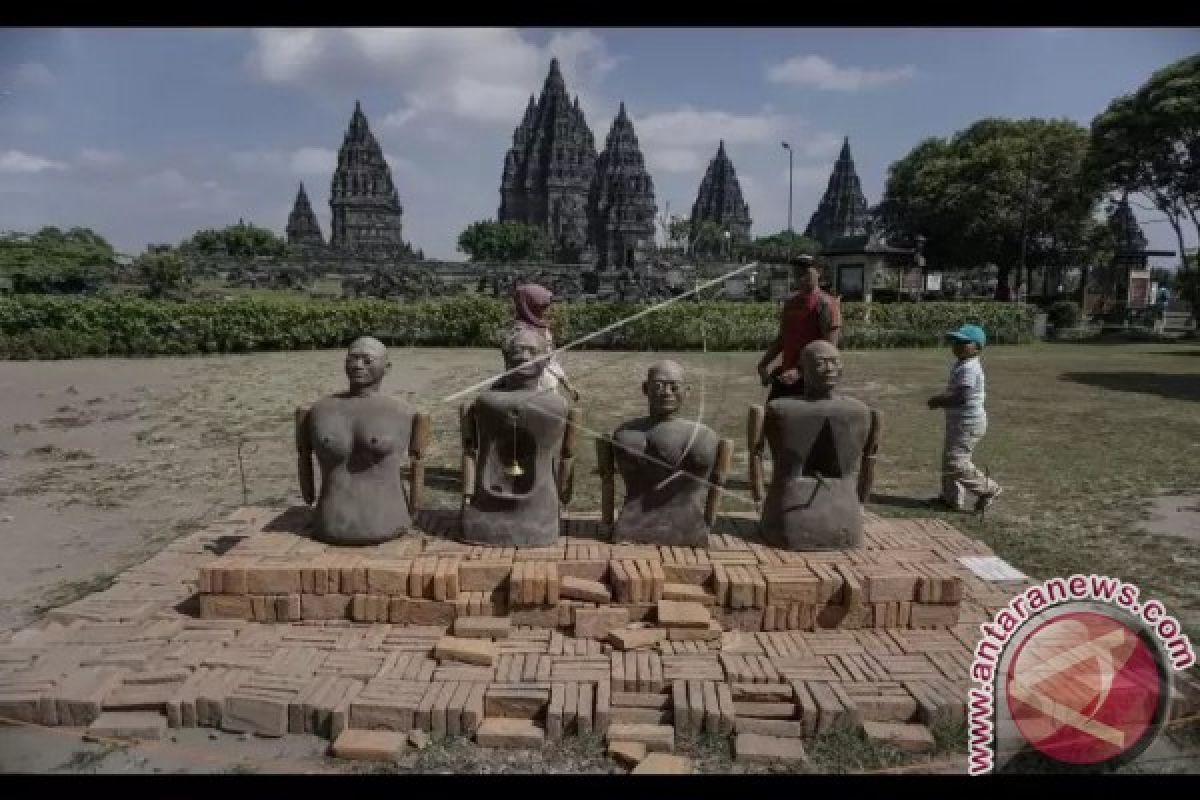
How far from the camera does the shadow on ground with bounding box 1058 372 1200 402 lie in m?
14.3

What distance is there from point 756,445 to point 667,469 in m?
0.58

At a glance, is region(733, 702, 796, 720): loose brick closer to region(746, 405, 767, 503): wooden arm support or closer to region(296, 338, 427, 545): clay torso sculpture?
region(746, 405, 767, 503): wooden arm support

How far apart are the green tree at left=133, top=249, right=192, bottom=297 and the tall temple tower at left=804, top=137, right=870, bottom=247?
5792 cm

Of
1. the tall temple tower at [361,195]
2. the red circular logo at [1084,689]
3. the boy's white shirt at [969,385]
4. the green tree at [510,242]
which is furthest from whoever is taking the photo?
the green tree at [510,242]

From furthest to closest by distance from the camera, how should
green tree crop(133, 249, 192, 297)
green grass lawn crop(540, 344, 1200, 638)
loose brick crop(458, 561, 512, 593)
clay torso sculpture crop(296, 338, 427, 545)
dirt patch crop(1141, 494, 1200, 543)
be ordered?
green tree crop(133, 249, 192, 297) → dirt patch crop(1141, 494, 1200, 543) → green grass lawn crop(540, 344, 1200, 638) → clay torso sculpture crop(296, 338, 427, 545) → loose brick crop(458, 561, 512, 593)

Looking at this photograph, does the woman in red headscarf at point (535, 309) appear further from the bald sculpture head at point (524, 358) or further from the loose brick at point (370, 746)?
the loose brick at point (370, 746)

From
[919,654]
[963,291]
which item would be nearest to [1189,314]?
[963,291]

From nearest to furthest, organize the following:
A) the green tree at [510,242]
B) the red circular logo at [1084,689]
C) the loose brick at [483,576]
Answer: the red circular logo at [1084,689] → the loose brick at [483,576] → the green tree at [510,242]

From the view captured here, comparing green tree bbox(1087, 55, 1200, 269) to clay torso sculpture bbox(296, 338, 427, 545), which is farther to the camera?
green tree bbox(1087, 55, 1200, 269)

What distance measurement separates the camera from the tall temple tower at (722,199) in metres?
71.9

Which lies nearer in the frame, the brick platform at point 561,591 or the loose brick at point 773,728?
the loose brick at point 773,728

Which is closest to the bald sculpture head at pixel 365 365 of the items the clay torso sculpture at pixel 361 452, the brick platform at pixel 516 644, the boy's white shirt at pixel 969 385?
the clay torso sculpture at pixel 361 452

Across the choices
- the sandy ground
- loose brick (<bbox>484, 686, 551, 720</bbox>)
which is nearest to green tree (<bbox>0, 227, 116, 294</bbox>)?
the sandy ground

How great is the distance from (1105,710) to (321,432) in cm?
409
